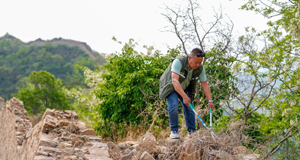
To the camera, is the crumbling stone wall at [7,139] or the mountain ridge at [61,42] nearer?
the crumbling stone wall at [7,139]

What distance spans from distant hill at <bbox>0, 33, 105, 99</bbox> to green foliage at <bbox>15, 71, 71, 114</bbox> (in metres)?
16.7

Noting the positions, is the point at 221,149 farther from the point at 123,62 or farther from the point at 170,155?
the point at 123,62

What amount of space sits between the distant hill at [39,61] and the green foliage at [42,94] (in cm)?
1673

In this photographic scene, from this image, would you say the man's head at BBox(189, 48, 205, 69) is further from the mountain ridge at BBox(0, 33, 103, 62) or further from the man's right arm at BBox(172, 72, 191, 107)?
the mountain ridge at BBox(0, 33, 103, 62)

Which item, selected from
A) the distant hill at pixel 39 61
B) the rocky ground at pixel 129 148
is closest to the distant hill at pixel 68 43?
the distant hill at pixel 39 61

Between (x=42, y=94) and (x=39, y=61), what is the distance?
1312 inches

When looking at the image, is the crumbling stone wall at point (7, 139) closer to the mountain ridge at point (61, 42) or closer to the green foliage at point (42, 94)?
the green foliage at point (42, 94)

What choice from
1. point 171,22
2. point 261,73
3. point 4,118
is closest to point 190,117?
point 171,22

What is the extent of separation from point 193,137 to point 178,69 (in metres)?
0.96

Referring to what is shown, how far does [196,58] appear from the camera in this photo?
14.0ft

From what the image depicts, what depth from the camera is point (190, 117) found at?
4.66 metres

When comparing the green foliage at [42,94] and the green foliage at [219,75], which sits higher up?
the green foliage at [42,94]

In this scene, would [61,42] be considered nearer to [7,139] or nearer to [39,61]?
[39,61]

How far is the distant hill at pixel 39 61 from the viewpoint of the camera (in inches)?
2298
